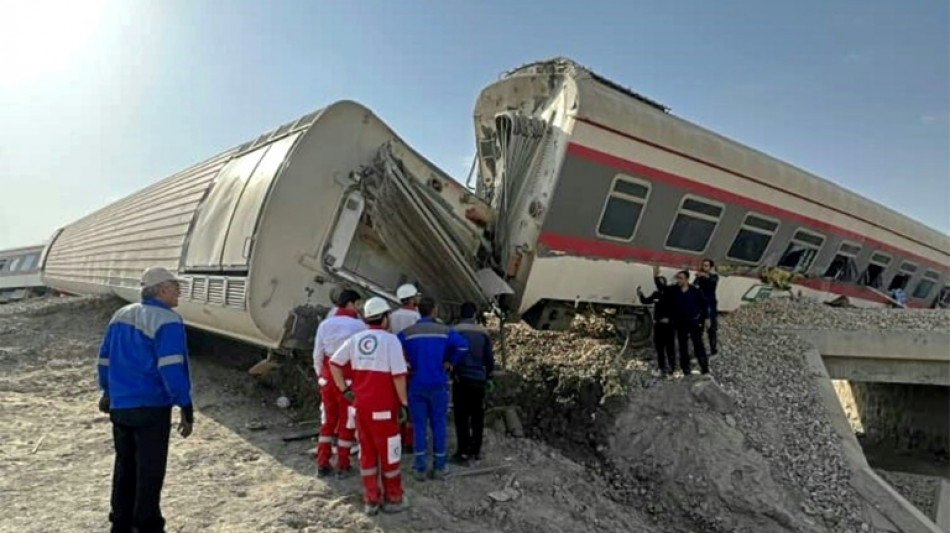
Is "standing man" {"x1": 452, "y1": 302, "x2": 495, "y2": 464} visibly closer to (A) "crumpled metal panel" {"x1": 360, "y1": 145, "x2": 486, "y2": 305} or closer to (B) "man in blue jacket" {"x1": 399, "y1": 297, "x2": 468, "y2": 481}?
(B) "man in blue jacket" {"x1": 399, "y1": 297, "x2": 468, "y2": 481}

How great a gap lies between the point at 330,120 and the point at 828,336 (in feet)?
27.3

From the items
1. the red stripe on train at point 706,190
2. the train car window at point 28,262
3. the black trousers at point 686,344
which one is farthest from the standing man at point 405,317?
the train car window at point 28,262

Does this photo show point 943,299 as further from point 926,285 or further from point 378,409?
point 378,409

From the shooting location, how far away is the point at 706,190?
27.8 ft

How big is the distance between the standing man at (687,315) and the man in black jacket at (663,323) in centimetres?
8

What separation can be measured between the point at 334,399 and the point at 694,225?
229 inches

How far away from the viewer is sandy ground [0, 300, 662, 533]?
427cm

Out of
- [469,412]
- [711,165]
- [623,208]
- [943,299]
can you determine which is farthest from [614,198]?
[943,299]

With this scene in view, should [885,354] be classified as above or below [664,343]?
above

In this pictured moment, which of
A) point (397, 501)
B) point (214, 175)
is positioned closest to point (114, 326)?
point (397, 501)

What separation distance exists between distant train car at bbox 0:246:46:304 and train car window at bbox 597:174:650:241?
774 inches

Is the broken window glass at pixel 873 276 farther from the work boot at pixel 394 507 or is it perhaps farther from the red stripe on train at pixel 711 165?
the work boot at pixel 394 507

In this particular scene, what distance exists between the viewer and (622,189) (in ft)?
24.8

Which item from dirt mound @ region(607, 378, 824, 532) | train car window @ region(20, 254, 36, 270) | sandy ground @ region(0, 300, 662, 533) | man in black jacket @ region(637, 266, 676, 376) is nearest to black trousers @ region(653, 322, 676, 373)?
man in black jacket @ region(637, 266, 676, 376)
